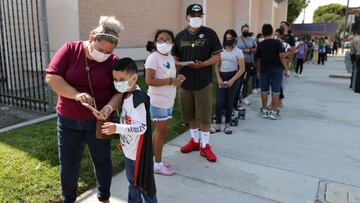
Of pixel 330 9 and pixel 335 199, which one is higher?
pixel 330 9

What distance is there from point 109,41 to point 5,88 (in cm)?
563

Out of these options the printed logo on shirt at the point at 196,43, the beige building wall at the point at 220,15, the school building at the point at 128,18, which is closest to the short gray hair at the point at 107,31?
the printed logo on shirt at the point at 196,43

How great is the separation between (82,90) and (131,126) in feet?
1.61

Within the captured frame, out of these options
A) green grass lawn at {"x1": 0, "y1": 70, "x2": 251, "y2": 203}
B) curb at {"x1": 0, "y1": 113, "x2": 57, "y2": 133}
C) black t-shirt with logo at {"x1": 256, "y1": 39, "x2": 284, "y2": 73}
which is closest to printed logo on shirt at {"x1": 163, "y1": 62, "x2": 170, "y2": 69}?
green grass lawn at {"x1": 0, "y1": 70, "x2": 251, "y2": 203}

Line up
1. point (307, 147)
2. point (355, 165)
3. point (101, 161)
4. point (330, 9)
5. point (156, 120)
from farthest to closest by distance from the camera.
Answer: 1. point (330, 9)
2. point (307, 147)
3. point (355, 165)
4. point (156, 120)
5. point (101, 161)

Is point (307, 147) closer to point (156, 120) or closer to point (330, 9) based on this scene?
point (156, 120)

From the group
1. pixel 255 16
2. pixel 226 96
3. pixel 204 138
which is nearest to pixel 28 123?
pixel 204 138

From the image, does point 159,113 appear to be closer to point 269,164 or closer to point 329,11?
point 269,164

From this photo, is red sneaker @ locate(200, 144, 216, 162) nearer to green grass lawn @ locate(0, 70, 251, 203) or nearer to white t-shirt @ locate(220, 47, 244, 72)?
green grass lawn @ locate(0, 70, 251, 203)

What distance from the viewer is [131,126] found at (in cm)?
260

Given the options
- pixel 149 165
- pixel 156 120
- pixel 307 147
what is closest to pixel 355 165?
pixel 307 147

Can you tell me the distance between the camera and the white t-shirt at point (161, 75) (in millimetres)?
3758

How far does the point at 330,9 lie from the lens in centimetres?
10250

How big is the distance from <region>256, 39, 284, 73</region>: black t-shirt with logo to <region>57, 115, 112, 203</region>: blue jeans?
4610 millimetres
